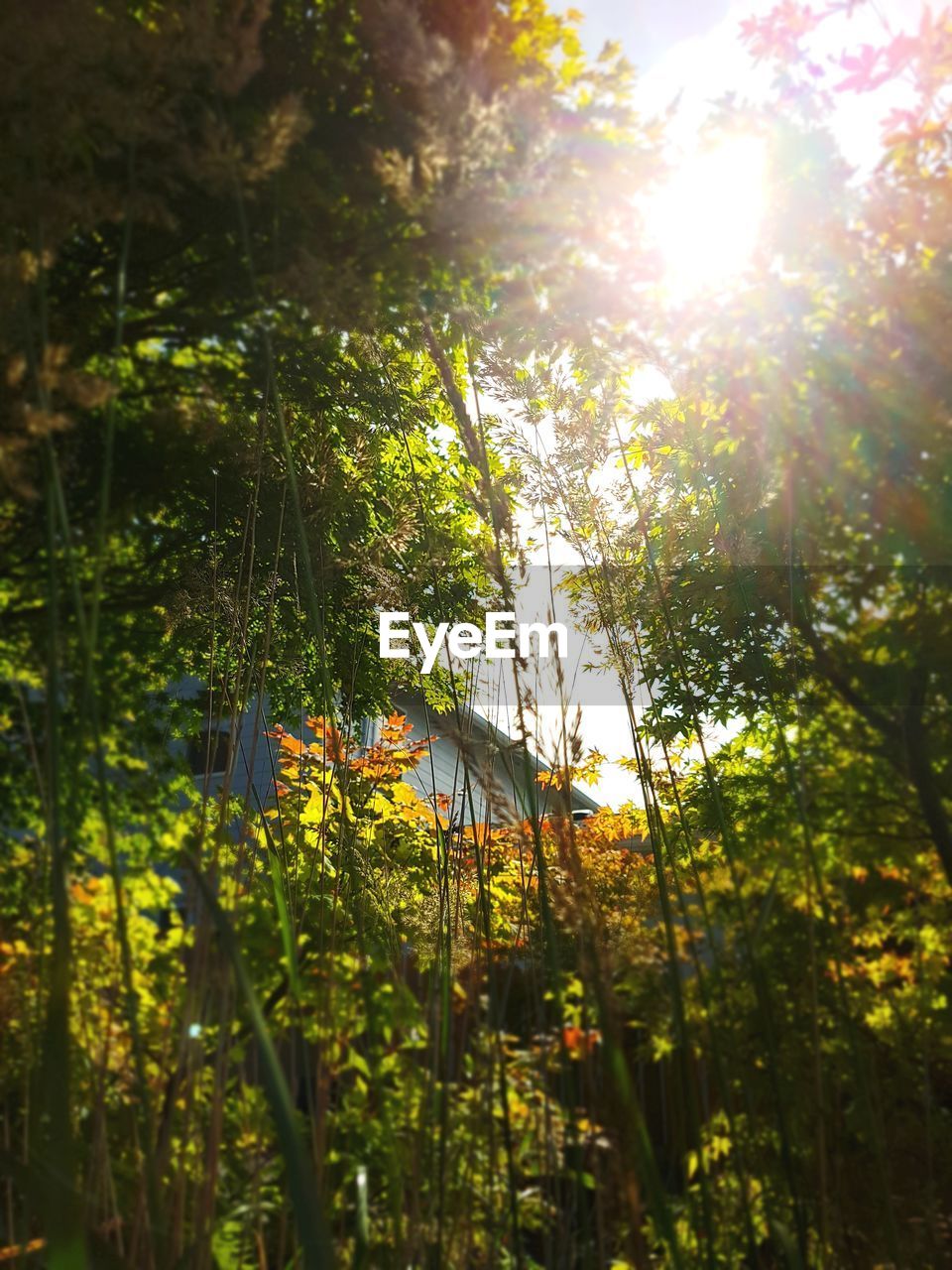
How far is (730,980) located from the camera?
0.94 metres

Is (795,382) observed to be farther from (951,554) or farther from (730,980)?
(730,980)

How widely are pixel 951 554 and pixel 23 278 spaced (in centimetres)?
95

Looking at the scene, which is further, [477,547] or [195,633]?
[195,633]

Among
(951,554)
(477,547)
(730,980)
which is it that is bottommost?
(730,980)

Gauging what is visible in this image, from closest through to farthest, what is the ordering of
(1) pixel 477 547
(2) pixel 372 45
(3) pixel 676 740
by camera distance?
(2) pixel 372 45 < (1) pixel 477 547 < (3) pixel 676 740

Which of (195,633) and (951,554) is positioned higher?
(195,633)

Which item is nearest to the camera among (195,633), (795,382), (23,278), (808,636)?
(23,278)

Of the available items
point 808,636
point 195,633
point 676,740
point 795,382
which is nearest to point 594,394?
point 808,636

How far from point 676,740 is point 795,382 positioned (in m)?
2.08

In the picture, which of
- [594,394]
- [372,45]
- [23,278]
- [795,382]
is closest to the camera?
[23,278]

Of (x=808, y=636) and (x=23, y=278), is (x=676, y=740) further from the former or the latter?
(x=23, y=278)

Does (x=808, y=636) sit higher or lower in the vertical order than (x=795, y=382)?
lower

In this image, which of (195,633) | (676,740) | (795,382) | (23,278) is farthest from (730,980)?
(676,740)

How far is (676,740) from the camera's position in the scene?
2.89 metres
